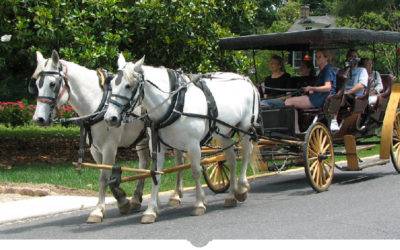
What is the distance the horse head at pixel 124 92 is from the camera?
6840 mm

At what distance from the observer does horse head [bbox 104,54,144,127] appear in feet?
22.4

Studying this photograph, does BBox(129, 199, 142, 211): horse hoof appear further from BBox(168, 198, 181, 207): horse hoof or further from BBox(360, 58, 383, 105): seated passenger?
BBox(360, 58, 383, 105): seated passenger

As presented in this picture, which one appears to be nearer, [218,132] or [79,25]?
[218,132]

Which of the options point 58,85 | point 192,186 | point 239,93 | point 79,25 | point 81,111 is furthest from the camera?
point 79,25

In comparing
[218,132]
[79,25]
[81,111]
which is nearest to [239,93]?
[218,132]

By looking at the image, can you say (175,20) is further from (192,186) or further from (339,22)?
(339,22)

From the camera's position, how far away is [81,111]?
7.75m

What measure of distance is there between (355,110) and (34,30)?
7.45m

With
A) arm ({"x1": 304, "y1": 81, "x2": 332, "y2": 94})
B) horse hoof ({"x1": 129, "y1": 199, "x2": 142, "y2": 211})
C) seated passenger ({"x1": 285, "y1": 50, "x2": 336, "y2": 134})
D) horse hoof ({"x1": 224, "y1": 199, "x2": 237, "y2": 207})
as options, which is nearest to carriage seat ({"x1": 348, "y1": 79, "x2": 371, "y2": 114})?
seated passenger ({"x1": 285, "y1": 50, "x2": 336, "y2": 134})

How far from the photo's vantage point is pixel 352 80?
423 inches

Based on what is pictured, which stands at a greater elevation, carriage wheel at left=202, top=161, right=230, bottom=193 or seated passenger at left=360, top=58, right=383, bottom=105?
seated passenger at left=360, top=58, right=383, bottom=105

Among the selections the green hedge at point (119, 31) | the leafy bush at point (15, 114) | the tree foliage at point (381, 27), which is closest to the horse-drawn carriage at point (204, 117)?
the green hedge at point (119, 31)

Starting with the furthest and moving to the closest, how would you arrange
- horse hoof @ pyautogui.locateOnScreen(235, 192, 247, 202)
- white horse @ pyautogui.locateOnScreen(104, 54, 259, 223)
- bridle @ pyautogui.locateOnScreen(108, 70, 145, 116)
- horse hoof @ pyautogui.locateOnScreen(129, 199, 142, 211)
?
horse hoof @ pyautogui.locateOnScreen(235, 192, 247, 202), horse hoof @ pyautogui.locateOnScreen(129, 199, 142, 211), white horse @ pyautogui.locateOnScreen(104, 54, 259, 223), bridle @ pyautogui.locateOnScreen(108, 70, 145, 116)

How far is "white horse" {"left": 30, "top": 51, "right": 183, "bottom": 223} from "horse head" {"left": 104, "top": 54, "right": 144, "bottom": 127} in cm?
81
